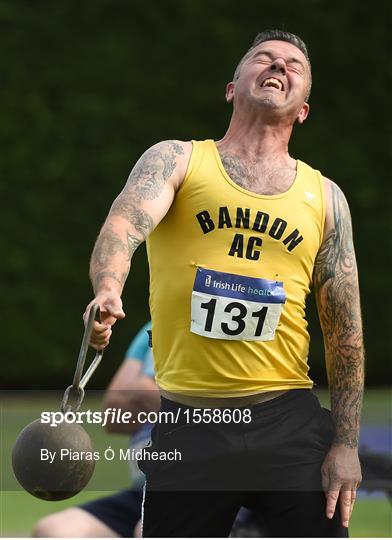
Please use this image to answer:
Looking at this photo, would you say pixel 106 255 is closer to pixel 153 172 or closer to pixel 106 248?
pixel 106 248

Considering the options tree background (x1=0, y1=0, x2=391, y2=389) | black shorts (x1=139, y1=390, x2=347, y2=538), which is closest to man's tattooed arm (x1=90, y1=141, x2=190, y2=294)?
black shorts (x1=139, y1=390, x2=347, y2=538)

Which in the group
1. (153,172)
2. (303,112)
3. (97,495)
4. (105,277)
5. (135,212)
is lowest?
(97,495)

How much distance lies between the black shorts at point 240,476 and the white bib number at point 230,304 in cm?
26

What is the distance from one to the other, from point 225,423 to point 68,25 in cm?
682

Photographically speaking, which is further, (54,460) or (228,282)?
(228,282)

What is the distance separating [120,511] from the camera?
486 centimetres

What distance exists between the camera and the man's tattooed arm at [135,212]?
3.06 m

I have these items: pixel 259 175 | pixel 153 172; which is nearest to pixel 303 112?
pixel 259 175

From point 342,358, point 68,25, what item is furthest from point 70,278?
point 342,358

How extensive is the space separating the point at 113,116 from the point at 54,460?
677 centimetres

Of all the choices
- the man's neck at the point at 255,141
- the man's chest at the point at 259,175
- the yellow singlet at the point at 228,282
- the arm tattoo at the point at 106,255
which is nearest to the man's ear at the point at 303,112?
the man's neck at the point at 255,141

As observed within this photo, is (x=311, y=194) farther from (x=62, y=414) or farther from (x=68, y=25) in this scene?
(x=68, y=25)

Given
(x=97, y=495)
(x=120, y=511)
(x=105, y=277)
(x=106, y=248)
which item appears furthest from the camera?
(x=97, y=495)

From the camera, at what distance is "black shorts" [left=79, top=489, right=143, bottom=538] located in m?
4.82
